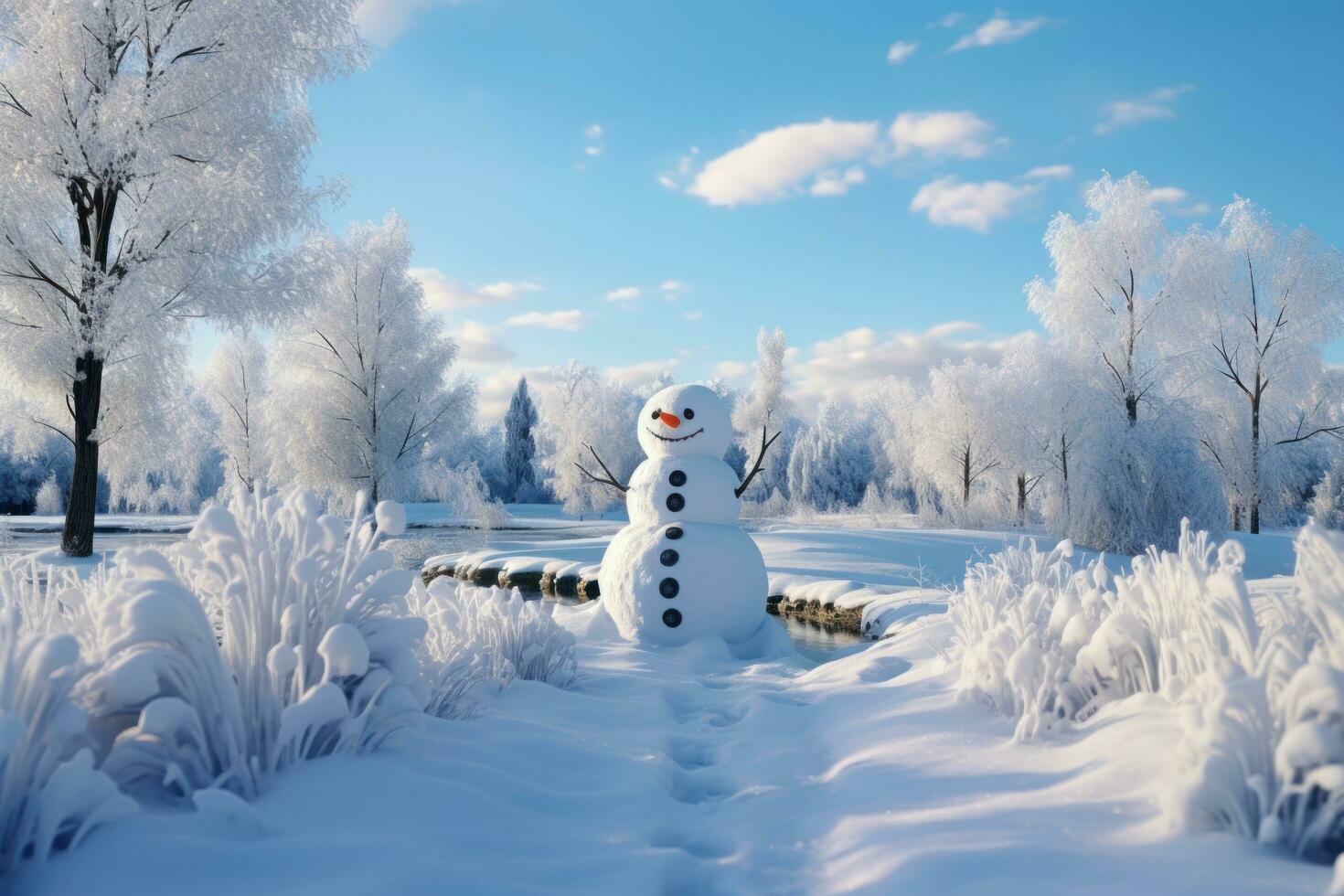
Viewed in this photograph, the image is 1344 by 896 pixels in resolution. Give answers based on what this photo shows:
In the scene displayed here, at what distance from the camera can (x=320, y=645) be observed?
2236 millimetres

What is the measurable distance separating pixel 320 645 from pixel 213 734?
0.33m

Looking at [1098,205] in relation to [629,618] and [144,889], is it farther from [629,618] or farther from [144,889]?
[144,889]

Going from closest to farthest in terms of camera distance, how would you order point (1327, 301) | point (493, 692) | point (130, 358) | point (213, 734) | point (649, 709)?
point (213, 734), point (493, 692), point (649, 709), point (130, 358), point (1327, 301)

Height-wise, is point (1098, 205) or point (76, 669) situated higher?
point (1098, 205)

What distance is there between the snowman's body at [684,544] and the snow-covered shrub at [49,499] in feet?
126

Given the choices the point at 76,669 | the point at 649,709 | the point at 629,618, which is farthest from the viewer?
the point at 629,618

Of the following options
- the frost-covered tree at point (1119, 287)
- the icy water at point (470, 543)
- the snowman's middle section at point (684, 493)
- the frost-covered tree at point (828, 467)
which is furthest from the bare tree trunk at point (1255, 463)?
the frost-covered tree at point (828, 467)

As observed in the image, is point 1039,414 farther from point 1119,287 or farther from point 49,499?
point 49,499

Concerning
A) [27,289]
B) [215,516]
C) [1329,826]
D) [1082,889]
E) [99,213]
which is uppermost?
[99,213]

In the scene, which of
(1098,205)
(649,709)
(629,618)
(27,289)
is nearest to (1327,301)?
(1098,205)

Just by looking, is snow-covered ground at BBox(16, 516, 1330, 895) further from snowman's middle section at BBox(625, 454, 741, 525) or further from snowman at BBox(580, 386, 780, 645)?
snowman's middle section at BBox(625, 454, 741, 525)

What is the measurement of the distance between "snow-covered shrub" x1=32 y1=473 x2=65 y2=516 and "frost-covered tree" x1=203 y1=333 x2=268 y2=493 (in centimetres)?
1829

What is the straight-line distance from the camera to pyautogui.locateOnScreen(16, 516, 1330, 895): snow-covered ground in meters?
1.71

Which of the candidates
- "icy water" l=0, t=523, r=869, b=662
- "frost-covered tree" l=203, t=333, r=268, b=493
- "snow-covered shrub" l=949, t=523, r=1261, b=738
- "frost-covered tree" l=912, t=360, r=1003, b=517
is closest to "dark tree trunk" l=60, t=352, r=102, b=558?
"icy water" l=0, t=523, r=869, b=662
